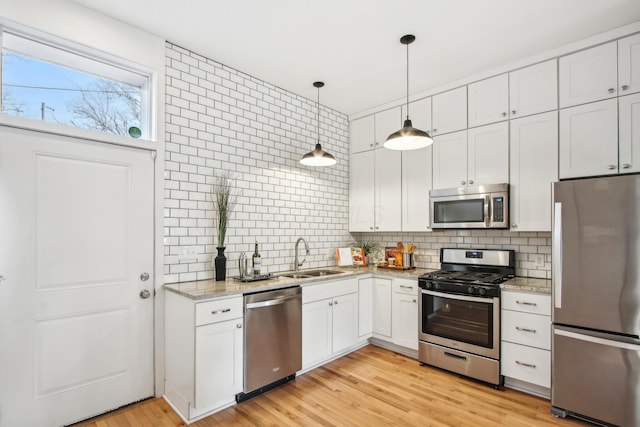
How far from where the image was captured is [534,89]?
10.1 ft

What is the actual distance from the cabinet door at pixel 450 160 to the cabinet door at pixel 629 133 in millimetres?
1219

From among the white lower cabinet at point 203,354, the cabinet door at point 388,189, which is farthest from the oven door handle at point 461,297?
the white lower cabinet at point 203,354

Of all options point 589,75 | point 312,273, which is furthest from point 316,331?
point 589,75

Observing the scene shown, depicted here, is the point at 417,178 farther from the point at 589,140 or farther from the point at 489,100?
the point at 589,140

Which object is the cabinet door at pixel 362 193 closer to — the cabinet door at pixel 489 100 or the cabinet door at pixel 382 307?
the cabinet door at pixel 382 307

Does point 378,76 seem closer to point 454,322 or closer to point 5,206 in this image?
point 454,322

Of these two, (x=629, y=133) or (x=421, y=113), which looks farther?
(x=421, y=113)

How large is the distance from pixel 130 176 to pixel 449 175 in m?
3.04

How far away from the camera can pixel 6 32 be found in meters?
2.23

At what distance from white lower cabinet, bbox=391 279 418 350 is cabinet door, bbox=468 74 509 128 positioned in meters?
1.78

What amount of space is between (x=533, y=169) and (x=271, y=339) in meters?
2.77

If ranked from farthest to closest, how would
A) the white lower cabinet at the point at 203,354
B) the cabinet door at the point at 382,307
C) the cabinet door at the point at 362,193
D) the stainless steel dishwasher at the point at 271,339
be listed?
the cabinet door at the point at 362,193
the cabinet door at the point at 382,307
the stainless steel dishwasher at the point at 271,339
the white lower cabinet at the point at 203,354

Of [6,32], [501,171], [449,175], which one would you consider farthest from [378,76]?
[6,32]

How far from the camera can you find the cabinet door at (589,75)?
2.70 meters
